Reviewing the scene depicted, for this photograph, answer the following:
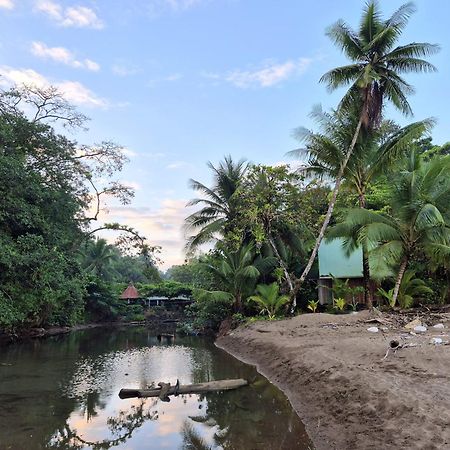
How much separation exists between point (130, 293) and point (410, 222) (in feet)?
94.2

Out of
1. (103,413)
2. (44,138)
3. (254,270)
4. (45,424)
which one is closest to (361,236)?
(254,270)

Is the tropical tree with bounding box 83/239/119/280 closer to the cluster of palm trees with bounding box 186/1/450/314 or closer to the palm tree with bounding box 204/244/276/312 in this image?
the palm tree with bounding box 204/244/276/312

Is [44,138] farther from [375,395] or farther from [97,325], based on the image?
[97,325]

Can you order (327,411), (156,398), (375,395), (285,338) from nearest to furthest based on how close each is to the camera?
(375,395) → (327,411) → (156,398) → (285,338)

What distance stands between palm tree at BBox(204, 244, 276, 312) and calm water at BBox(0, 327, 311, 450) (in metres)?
5.87

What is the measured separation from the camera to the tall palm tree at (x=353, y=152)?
1570cm

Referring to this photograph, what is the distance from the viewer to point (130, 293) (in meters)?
37.8

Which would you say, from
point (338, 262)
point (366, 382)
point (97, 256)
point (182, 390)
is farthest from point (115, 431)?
point (97, 256)

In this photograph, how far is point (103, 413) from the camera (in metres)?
8.37

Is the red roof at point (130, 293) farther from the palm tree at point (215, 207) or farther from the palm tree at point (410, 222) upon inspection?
the palm tree at point (410, 222)

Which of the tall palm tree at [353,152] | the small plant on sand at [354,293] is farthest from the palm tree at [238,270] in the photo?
the tall palm tree at [353,152]

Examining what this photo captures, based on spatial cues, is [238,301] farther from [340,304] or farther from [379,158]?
[379,158]

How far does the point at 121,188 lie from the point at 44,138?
4189mm

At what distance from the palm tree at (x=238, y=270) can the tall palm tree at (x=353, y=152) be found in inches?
218
